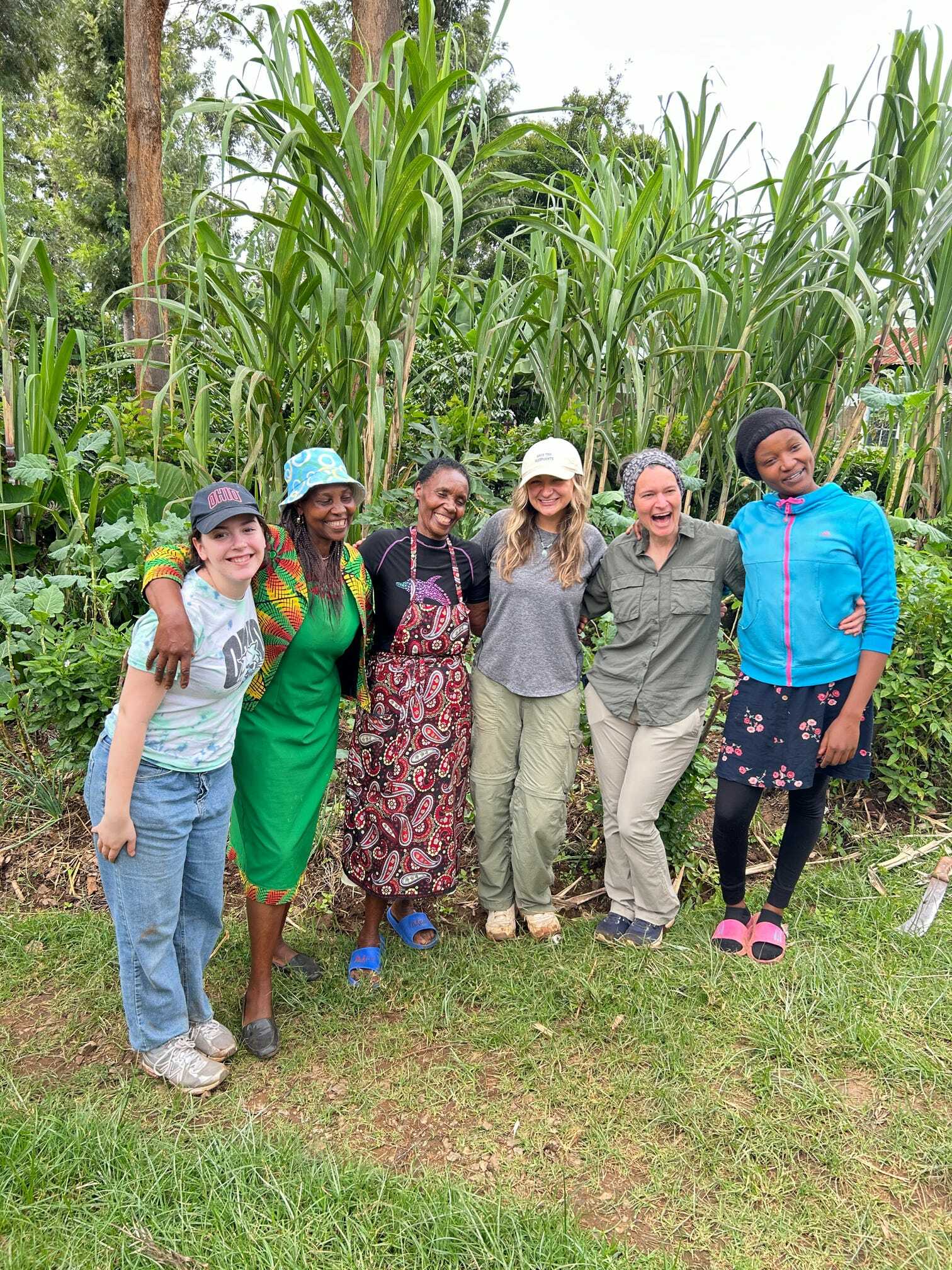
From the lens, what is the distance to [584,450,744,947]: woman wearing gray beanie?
2.40 metres

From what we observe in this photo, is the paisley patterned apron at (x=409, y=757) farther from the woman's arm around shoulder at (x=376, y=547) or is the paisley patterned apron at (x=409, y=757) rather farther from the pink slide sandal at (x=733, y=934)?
the pink slide sandal at (x=733, y=934)

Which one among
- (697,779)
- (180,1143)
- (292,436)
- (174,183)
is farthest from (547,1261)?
(174,183)

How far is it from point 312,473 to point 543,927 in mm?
1552

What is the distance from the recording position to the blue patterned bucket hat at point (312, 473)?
203cm

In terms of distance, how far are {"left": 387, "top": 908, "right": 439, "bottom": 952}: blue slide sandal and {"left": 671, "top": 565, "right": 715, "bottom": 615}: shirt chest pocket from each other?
1222 millimetres

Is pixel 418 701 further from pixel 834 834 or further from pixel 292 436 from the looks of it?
pixel 834 834

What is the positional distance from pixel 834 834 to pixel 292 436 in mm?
2469

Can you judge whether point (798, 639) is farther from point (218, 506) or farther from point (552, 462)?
point (218, 506)

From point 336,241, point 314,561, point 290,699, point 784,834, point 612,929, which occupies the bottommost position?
point 612,929

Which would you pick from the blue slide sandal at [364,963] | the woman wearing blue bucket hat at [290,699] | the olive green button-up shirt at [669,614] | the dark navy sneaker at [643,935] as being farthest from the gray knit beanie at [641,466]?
the blue slide sandal at [364,963]

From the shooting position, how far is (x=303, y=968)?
2434 mm

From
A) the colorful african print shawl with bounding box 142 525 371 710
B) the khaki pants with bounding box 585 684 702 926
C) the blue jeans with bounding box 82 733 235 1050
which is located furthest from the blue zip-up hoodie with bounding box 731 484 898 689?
the blue jeans with bounding box 82 733 235 1050

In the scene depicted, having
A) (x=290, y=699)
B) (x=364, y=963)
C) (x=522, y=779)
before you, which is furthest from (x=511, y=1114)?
(x=290, y=699)

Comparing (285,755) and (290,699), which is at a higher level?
(290,699)
